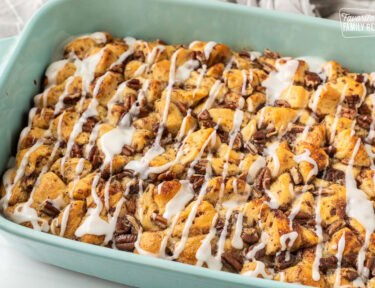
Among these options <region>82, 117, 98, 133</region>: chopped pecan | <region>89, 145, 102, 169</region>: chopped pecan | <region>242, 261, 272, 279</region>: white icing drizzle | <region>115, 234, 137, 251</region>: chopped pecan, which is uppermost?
<region>82, 117, 98, 133</region>: chopped pecan

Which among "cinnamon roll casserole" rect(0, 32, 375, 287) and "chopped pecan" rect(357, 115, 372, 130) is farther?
"chopped pecan" rect(357, 115, 372, 130)

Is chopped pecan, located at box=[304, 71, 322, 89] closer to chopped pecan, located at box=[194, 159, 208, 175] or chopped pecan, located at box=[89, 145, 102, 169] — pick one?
chopped pecan, located at box=[194, 159, 208, 175]

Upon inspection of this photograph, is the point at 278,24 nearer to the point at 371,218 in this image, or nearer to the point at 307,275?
the point at 371,218

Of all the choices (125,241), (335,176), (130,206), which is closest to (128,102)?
(130,206)

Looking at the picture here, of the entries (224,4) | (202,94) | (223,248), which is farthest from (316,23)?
(223,248)

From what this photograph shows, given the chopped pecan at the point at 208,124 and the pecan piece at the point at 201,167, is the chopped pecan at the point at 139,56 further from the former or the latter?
the pecan piece at the point at 201,167

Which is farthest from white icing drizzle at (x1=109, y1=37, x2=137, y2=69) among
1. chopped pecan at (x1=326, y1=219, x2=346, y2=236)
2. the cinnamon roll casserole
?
chopped pecan at (x1=326, y1=219, x2=346, y2=236)

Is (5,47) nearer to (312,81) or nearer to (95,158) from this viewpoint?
(95,158)
